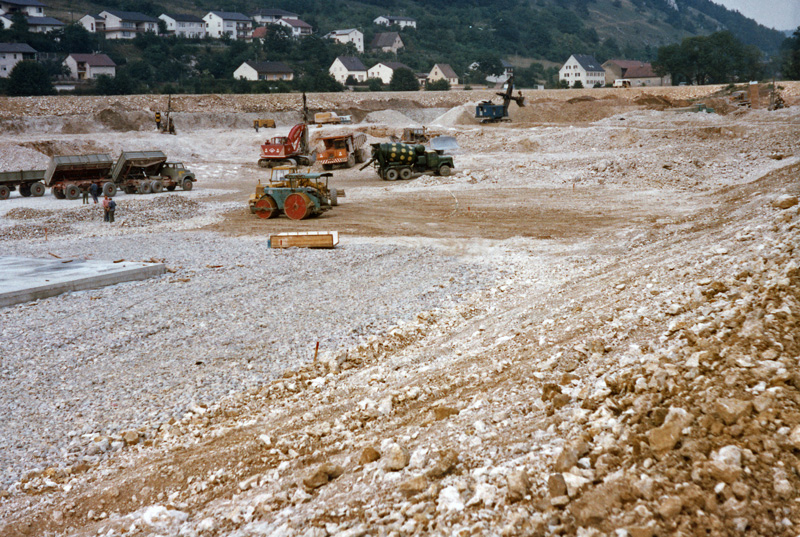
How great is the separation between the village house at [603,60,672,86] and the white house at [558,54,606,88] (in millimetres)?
1947

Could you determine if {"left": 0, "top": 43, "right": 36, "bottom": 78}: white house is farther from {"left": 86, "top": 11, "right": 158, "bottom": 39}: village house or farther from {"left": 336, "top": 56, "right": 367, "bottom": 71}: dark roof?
{"left": 336, "top": 56, "right": 367, "bottom": 71}: dark roof

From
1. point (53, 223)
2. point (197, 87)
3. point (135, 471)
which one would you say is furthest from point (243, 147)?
point (135, 471)

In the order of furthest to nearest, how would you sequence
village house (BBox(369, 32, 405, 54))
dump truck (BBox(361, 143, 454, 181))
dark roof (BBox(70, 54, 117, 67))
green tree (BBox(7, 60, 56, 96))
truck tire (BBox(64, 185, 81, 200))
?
village house (BBox(369, 32, 405, 54)) → dark roof (BBox(70, 54, 117, 67)) → green tree (BBox(7, 60, 56, 96)) → dump truck (BBox(361, 143, 454, 181)) → truck tire (BBox(64, 185, 81, 200))

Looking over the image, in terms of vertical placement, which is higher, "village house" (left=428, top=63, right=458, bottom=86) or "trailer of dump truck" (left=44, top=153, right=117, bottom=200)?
"village house" (left=428, top=63, right=458, bottom=86)

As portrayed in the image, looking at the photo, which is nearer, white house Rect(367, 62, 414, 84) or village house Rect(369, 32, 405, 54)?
white house Rect(367, 62, 414, 84)

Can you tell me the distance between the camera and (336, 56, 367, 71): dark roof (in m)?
96.1

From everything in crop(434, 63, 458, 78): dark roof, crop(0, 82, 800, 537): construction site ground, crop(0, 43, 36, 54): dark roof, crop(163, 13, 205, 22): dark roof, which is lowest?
crop(0, 82, 800, 537): construction site ground

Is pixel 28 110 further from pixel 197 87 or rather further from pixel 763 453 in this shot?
pixel 763 453

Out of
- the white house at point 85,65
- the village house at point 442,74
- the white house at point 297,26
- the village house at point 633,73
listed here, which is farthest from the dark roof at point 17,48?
the village house at point 633,73

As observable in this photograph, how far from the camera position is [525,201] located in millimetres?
24172

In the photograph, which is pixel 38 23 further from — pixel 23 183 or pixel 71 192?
pixel 71 192

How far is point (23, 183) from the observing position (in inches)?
1148

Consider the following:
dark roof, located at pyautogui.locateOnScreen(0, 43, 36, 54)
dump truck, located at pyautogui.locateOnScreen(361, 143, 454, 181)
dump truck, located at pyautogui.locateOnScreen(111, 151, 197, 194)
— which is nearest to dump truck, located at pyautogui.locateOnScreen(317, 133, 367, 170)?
dump truck, located at pyautogui.locateOnScreen(361, 143, 454, 181)

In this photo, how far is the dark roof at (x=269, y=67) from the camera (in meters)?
84.6
